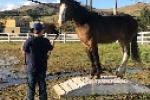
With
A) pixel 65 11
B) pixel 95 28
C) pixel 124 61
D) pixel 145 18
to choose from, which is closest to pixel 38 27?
pixel 65 11

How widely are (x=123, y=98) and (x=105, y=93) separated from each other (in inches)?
27.7

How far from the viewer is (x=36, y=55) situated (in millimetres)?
9211

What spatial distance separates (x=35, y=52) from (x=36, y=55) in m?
0.06

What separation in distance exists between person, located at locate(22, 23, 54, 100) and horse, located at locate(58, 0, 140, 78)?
2.39 meters

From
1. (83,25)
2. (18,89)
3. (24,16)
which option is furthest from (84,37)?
(24,16)

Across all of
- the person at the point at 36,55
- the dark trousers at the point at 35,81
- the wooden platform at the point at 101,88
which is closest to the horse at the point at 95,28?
the wooden platform at the point at 101,88

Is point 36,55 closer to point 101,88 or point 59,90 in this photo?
point 59,90

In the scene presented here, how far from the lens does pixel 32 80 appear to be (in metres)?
9.30

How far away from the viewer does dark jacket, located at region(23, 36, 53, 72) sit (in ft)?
30.2

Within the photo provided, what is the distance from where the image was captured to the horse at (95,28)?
11852 mm

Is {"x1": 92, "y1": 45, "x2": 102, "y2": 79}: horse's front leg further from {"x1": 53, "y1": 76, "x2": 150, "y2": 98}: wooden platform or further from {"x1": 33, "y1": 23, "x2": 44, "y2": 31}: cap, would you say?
{"x1": 33, "y1": 23, "x2": 44, "y2": 31}: cap

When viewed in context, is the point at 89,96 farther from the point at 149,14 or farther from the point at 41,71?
the point at 149,14

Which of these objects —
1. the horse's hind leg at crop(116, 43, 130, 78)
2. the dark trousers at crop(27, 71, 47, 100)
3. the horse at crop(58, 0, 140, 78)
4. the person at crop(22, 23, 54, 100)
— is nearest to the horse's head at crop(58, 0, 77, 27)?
the horse at crop(58, 0, 140, 78)

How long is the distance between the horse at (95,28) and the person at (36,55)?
2386 millimetres
